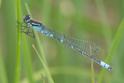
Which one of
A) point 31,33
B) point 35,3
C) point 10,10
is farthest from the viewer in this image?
point 35,3

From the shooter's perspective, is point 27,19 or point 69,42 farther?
point 69,42

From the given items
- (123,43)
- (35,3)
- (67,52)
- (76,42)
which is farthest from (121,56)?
(35,3)

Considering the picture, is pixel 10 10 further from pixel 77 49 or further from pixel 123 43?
pixel 123 43

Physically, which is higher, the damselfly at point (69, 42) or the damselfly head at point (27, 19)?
the damselfly head at point (27, 19)

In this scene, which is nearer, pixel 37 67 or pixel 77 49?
pixel 77 49

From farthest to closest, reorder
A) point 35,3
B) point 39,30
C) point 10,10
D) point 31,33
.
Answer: point 35,3, point 10,10, point 39,30, point 31,33

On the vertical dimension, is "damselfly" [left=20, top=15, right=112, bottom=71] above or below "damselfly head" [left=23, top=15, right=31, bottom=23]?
below

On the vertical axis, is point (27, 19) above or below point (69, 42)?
above

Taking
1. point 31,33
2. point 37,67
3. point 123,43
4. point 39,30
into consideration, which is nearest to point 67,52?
point 37,67

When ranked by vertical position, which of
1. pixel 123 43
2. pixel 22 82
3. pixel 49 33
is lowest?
pixel 22 82

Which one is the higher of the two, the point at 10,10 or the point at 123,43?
the point at 10,10
